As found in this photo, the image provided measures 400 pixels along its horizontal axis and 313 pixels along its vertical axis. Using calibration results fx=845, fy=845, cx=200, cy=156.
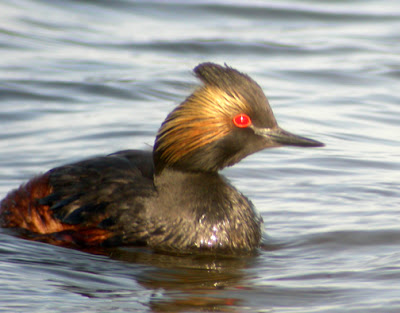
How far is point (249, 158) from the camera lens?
9266 millimetres

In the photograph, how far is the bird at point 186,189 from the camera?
6395 mm

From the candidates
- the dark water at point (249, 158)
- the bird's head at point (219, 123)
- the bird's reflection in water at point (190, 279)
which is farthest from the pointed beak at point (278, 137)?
the bird's reflection in water at point (190, 279)

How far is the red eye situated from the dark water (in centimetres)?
43

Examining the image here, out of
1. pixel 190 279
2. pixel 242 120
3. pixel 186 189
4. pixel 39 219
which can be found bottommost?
pixel 190 279

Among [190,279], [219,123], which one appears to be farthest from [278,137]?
[190,279]

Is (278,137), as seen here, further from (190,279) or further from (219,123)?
(190,279)

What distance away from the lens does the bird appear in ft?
21.0

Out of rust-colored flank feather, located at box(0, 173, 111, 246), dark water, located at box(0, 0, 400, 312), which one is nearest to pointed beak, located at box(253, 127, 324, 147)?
dark water, located at box(0, 0, 400, 312)

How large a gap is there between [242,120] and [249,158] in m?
2.87

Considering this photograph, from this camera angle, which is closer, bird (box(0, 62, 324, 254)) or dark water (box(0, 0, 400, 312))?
dark water (box(0, 0, 400, 312))

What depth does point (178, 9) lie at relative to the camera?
16.3 metres

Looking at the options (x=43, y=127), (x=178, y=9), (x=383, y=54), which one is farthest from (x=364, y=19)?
(x=43, y=127)

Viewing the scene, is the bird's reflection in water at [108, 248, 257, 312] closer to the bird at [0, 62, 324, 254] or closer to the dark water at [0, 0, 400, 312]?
the dark water at [0, 0, 400, 312]

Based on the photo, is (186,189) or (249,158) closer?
(186,189)
